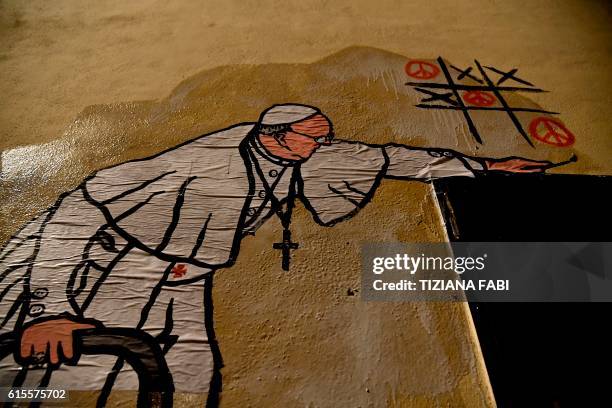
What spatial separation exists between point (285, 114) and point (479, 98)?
132 inches

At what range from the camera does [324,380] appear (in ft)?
13.4

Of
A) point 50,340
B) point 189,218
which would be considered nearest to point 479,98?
point 189,218

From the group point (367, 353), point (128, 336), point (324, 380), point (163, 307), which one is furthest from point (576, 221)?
point (128, 336)

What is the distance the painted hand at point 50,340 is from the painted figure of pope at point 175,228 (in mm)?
12

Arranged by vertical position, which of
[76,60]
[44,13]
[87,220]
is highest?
[44,13]

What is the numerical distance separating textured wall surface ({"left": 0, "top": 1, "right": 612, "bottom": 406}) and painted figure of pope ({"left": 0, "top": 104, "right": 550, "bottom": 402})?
0.76 feet

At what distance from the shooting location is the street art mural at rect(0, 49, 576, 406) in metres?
4.17

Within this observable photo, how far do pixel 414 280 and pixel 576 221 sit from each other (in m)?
2.54

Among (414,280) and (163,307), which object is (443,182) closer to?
(414,280)

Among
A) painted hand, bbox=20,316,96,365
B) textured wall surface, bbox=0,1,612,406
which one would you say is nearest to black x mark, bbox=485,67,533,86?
textured wall surface, bbox=0,1,612,406

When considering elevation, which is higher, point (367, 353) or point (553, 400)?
point (367, 353)

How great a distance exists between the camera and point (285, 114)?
6.30 metres

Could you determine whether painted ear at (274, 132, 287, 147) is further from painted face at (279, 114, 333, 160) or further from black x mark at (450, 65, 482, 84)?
black x mark at (450, 65, 482, 84)

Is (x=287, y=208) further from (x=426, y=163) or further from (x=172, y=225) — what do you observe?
(x=426, y=163)
